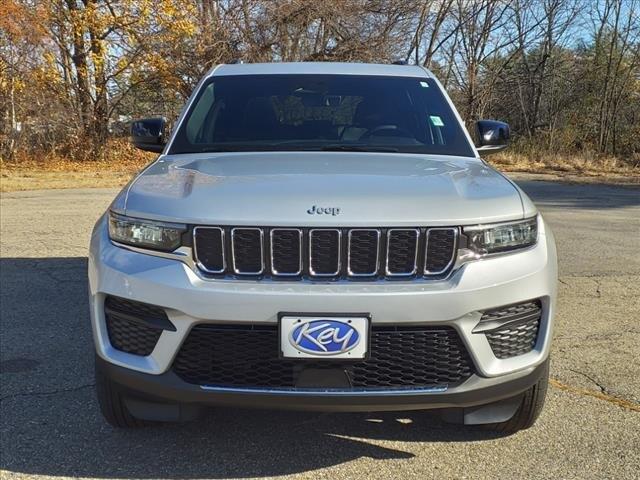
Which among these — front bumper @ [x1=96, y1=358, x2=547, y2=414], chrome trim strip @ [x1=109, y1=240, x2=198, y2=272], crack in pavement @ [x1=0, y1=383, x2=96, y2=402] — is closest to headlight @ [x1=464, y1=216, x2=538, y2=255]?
front bumper @ [x1=96, y1=358, x2=547, y2=414]

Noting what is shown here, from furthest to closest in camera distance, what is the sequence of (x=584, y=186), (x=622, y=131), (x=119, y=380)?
(x=622, y=131) → (x=584, y=186) → (x=119, y=380)

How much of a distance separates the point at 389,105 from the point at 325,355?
7.15 feet

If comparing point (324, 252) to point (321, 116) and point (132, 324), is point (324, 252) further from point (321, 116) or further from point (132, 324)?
point (321, 116)

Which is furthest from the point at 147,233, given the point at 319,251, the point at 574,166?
the point at 574,166

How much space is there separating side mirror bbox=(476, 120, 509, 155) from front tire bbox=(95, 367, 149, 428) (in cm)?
266

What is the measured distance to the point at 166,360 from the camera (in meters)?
2.43

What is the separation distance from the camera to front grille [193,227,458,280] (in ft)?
7.87

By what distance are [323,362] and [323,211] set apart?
569mm

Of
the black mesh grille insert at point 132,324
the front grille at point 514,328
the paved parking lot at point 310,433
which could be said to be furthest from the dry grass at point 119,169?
the front grille at point 514,328

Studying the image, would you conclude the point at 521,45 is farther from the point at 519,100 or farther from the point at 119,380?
the point at 119,380

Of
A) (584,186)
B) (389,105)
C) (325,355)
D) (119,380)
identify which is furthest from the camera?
(584,186)

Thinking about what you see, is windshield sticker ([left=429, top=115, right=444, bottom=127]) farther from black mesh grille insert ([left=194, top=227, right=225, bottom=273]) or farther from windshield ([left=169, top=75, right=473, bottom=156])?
black mesh grille insert ([left=194, top=227, right=225, bottom=273])

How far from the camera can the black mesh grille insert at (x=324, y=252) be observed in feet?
7.87

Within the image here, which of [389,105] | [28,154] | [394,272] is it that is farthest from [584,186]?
[28,154]
